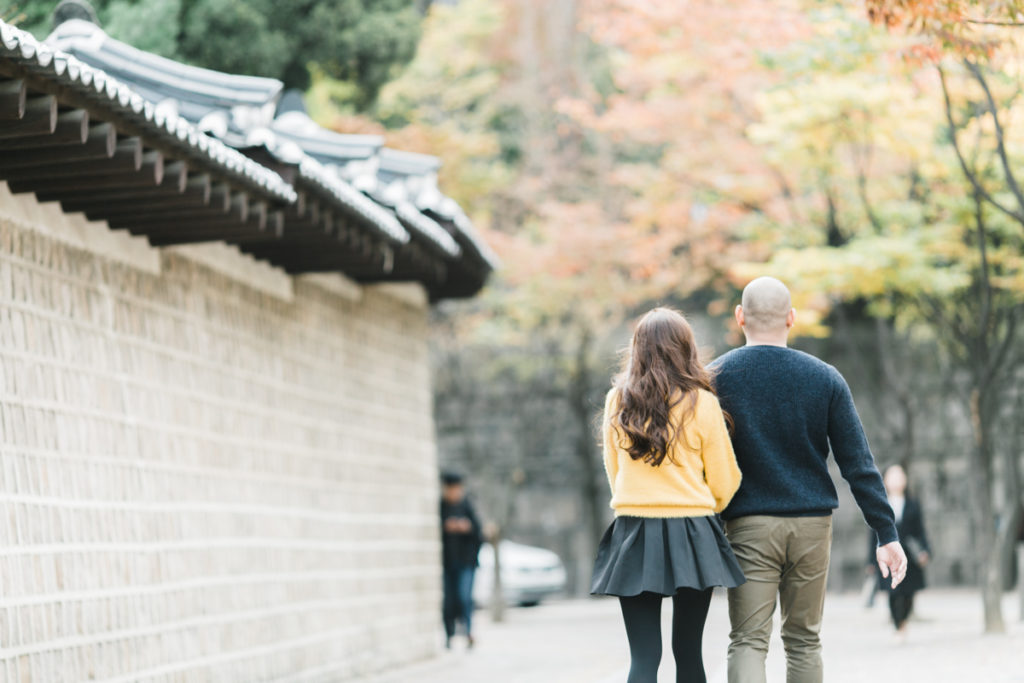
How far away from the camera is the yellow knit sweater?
5.23 m

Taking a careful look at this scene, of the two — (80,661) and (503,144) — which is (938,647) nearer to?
(80,661)

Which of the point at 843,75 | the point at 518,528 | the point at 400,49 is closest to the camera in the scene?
the point at 843,75

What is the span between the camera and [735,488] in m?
5.30

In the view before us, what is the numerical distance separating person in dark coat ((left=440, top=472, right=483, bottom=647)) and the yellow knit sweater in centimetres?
915

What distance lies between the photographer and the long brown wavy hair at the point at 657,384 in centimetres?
521

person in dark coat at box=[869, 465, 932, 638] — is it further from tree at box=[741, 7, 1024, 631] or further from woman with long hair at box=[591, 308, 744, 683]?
woman with long hair at box=[591, 308, 744, 683]

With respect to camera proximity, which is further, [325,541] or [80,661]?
[325,541]

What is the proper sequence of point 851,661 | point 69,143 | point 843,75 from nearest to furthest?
point 69,143 < point 851,661 < point 843,75

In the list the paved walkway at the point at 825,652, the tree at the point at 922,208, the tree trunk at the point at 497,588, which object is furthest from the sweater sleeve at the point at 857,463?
the tree trunk at the point at 497,588

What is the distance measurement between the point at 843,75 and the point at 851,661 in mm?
6173

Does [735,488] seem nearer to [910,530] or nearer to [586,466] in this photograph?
[910,530]

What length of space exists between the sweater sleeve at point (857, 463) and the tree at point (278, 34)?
7223 mm

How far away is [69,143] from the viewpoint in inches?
227

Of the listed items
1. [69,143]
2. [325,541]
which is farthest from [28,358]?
[325,541]
